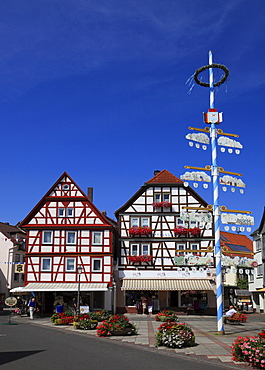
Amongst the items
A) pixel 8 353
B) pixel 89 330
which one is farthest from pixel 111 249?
pixel 8 353

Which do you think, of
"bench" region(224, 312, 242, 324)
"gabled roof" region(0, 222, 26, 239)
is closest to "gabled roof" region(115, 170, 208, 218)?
"bench" region(224, 312, 242, 324)

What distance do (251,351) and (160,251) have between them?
31.1 m

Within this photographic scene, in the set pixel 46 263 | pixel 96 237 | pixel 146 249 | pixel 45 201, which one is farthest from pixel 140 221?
pixel 46 263

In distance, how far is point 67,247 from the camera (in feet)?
145

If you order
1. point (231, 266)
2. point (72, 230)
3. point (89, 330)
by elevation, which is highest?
point (72, 230)

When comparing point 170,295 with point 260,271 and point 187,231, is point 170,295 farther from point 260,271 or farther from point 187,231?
point 260,271

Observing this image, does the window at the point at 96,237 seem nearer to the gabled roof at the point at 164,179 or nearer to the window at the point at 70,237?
the window at the point at 70,237

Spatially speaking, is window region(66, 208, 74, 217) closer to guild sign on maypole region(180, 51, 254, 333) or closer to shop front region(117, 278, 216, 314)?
shop front region(117, 278, 216, 314)

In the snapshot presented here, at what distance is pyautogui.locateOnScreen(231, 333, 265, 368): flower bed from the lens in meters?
13.3

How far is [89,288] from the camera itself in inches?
1629

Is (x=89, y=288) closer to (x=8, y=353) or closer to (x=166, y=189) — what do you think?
(x=166, y=189)

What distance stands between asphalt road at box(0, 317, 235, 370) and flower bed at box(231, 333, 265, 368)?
0.62m

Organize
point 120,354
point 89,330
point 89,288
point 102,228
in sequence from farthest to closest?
point 102,228, point 89,288, point 89,330, point 120,354

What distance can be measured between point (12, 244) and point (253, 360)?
5104 centimetres
